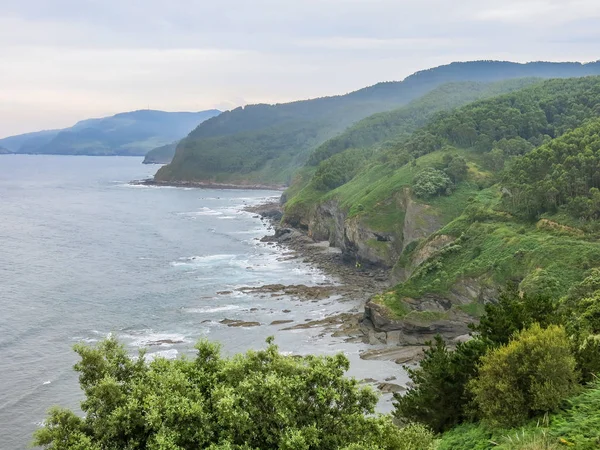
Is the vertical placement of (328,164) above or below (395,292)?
above

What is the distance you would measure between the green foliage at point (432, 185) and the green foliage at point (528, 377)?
6469 cm

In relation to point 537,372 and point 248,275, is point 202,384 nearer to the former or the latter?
point 537,372

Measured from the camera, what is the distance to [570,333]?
24750mm

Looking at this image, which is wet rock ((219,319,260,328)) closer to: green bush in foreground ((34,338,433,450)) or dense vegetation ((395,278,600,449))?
dense vegetation ((395,278,600,449))

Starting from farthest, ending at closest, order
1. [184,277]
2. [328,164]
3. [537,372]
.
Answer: [328,164] < [184,277] < [537,372]

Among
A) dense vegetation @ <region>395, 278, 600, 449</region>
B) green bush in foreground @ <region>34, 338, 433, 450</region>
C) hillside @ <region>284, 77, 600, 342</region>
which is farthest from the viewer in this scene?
hillside @ <region>284, 77, 600, 342</region>

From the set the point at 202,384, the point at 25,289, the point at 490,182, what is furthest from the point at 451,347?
the point at 25,289

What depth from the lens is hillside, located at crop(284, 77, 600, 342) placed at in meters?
54.8

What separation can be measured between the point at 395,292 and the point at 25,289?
1958 inches

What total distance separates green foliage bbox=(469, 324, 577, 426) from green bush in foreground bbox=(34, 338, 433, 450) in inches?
146

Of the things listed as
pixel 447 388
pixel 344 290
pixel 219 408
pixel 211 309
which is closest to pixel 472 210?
pixel 344 290

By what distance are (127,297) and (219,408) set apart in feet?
197

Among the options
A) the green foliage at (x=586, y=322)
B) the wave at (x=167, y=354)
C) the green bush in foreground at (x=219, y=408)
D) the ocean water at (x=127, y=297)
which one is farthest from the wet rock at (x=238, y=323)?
the green bush in foreground at (x=219, y=408)

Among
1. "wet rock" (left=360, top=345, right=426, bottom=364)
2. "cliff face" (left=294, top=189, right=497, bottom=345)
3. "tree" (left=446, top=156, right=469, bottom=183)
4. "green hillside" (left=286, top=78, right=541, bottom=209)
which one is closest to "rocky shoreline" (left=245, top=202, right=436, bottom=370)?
"wet rock" (left=360, top=345, right=426, bottom=364)
